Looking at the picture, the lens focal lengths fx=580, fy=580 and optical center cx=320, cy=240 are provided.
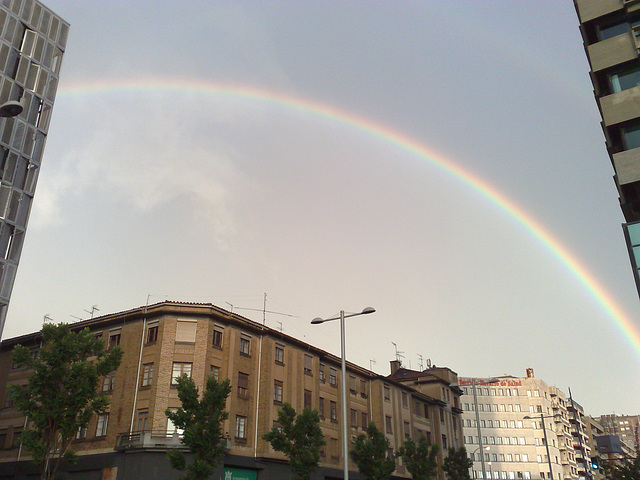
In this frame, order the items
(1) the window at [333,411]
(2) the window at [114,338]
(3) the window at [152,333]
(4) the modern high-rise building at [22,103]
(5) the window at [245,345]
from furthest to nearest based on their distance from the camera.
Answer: (1) the window at [333,411], (4) the modern high-rise building at [22,103], (5) the window at [245,345], (2) the window at [114,338], (3) the window at [152,333]

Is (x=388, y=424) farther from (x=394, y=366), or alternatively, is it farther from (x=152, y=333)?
(x=152, y=333)

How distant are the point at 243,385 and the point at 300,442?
8140mm

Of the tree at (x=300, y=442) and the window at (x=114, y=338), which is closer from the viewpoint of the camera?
the tree at (x=300, y=442)

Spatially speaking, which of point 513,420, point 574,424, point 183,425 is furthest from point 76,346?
point 574,424

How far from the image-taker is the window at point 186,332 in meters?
40.7

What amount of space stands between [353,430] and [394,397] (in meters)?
9.20

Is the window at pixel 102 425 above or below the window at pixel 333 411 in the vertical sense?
below

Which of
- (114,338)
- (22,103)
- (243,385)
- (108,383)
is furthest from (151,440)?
(22,103)

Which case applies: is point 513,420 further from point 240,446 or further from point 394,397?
point 240,446

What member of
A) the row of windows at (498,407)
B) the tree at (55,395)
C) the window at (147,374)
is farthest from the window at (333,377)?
the row of windows at (498,407)

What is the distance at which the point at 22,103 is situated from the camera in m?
45.1

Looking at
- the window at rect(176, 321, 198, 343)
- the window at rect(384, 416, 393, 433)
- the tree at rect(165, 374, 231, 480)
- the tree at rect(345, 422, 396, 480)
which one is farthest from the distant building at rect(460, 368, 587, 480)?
the tree at rect(165, 374, 231, 480)

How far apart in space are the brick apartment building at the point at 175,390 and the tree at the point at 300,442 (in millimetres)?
4746

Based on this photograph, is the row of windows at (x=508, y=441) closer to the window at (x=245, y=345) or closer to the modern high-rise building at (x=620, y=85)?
the window at (x=245, y=345)
